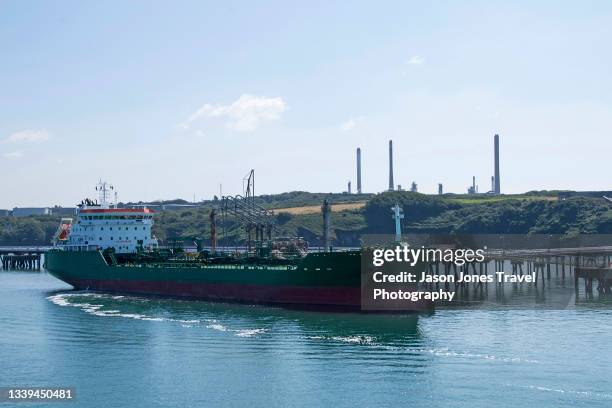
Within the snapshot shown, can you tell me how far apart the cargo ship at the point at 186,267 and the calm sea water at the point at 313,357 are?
173 cm

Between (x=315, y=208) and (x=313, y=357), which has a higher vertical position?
(x=315, y=208)

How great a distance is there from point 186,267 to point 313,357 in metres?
27.8

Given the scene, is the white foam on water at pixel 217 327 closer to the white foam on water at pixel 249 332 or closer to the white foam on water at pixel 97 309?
the white foam on water at pixel 249 332

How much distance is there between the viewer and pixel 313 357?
37125 millimetres

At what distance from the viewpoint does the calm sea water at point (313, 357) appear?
99.9 feet

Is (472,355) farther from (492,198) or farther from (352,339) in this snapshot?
(492,198)

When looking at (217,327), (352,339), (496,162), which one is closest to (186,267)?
(217,327)

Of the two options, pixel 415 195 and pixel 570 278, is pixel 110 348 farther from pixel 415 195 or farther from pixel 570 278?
pixel 415 195

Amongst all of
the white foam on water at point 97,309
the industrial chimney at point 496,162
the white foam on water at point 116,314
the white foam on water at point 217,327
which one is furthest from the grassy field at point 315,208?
the white foam on water at point 217,327

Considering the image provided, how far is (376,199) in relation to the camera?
161 meters

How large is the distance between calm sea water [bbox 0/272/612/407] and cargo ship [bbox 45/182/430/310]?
1.73 metres

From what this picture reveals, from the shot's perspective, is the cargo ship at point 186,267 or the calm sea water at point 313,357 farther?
the cargo ship at point 186,267

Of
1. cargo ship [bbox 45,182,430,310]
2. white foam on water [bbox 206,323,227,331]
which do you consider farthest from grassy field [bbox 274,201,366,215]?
white foam on water [bbox 206,323,227,331]

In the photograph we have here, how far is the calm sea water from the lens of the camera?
99.9 feet
